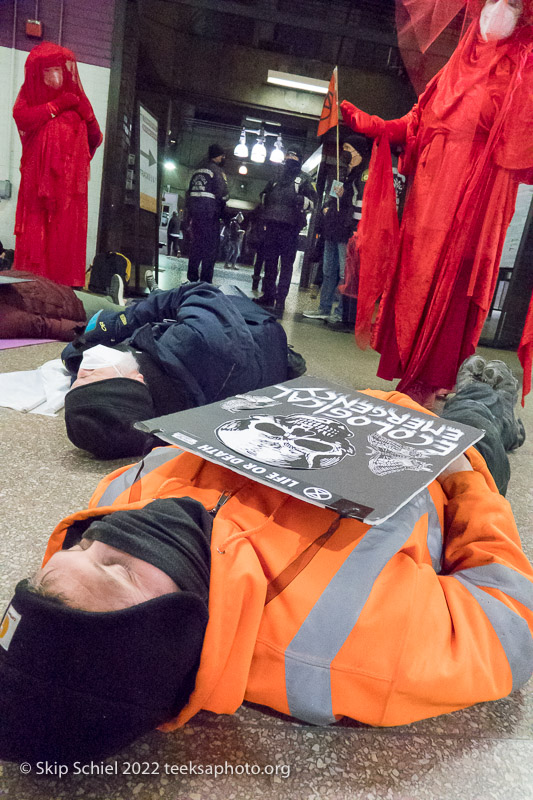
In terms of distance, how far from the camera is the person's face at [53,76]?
2506mm

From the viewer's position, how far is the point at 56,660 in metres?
0.31

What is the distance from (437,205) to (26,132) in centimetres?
227

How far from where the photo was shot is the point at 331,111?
6.83ft

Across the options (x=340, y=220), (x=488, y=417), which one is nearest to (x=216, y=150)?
(x=340, y=220)

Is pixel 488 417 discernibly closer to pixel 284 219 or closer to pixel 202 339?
pixel 202 339

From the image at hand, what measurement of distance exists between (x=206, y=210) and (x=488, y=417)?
1927 millimetres

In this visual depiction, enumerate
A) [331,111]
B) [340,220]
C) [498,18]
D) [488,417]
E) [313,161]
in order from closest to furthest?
[488,417]
[498,18]
[331,111]
[340,220]
[313,161]

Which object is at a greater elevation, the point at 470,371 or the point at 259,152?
the point at 259,152

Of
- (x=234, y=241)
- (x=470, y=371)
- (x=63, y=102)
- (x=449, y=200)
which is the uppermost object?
(x=63, y=102)

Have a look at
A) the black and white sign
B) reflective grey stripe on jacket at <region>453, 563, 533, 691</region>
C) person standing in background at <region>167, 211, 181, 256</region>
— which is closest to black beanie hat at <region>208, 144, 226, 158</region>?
person standing in background at <region>167, 211, 181, 256</region>

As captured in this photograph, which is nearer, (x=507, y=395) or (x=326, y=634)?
(x=326, y=634)

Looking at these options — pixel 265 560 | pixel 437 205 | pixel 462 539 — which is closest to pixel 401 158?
pixel 437 205

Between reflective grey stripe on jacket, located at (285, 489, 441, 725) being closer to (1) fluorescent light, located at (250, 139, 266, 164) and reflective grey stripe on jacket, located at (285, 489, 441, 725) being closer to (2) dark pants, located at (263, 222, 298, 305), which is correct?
(2) dark pants, located at (263, 222, 298, 305)

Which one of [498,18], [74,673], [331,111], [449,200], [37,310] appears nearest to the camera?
[74,673]
